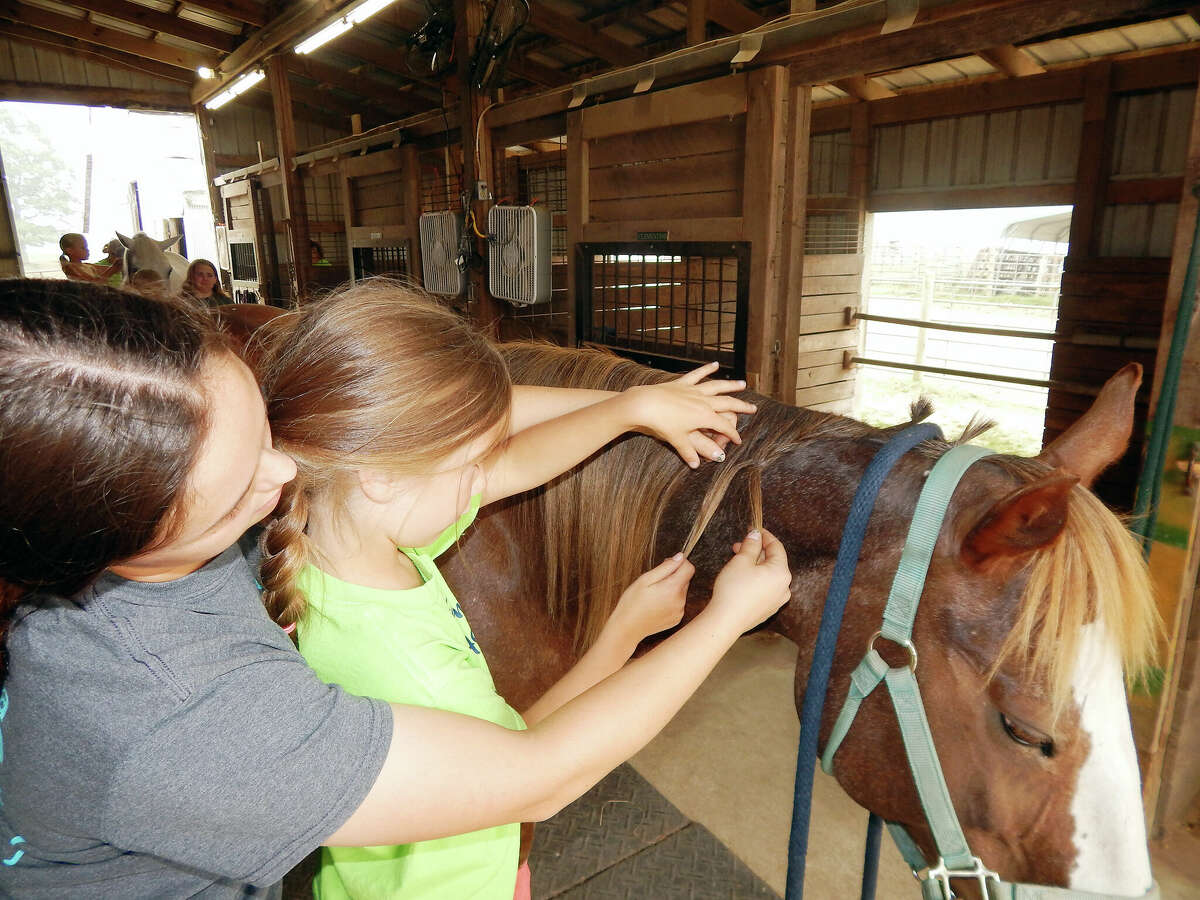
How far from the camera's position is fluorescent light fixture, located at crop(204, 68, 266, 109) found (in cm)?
732

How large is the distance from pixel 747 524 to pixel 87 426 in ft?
2.94

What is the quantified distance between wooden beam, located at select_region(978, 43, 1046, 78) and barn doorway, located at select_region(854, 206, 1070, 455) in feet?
5.59

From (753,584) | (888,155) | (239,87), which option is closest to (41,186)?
(239,87)

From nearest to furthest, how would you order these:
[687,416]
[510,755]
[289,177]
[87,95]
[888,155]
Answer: [510,755] < [687,416] < [289,177] < [888,155] < [87,95]

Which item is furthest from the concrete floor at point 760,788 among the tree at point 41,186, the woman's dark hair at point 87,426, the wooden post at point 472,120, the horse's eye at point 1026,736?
the tree at point 41,186

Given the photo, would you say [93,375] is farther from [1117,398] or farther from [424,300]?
[1117,398]

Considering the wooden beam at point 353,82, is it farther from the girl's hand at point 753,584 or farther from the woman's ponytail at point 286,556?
the girl's hand at point 753,584

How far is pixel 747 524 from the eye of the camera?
1.14 metres

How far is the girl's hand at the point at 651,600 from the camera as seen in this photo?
1163mm

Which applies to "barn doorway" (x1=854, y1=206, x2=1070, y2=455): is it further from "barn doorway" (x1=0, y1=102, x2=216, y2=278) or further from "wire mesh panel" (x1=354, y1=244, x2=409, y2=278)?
"barn doorway" (x1=0, y1=102, x2=216, y2=278)

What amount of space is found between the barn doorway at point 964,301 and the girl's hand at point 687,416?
6.81 metres

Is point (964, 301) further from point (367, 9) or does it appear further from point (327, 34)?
point (327, 34)

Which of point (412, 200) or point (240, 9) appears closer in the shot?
point (412, 200)

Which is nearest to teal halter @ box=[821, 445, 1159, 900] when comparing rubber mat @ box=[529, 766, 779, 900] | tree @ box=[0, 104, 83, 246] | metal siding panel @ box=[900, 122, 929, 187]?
rubber mat @ box=[529, 766, 779, 900]
